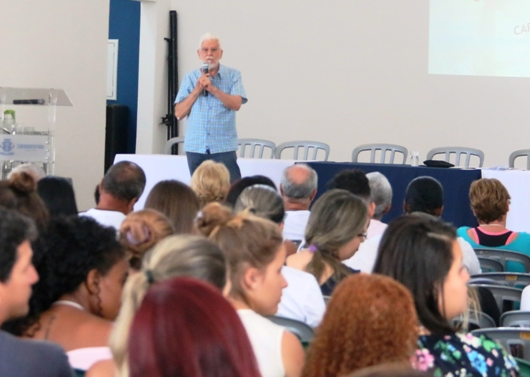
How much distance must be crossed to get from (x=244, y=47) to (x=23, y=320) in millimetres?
7460

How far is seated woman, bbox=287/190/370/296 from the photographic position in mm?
2729

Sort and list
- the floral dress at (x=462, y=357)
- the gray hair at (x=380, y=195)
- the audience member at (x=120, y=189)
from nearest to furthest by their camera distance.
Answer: the floral dress at (x=462, y=357), the audience member at (x=120, y=189), the gray hair at (x=380, y=195)

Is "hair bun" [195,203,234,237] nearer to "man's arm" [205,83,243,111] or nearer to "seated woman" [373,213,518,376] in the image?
"seated woman" [373,213,518,376]

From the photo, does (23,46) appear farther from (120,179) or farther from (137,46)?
(120,179)

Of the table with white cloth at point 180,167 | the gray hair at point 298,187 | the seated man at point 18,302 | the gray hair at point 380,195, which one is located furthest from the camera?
the table with white cloth at point 180,167

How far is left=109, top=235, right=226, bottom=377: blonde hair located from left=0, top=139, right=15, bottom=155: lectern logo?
527cm

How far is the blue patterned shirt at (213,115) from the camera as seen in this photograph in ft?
19.0

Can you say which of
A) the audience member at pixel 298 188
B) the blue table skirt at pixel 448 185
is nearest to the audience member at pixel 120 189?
the audience member at pixel 298 188

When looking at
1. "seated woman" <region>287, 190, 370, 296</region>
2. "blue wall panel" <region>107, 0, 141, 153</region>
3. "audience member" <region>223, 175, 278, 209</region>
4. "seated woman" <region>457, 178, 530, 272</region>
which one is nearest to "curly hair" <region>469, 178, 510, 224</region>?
"seated woman" <region>457, 178, 530, 272</region>

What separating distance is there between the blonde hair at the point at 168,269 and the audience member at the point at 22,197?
1.04 meters

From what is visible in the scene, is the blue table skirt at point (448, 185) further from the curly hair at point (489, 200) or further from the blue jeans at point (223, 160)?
the curly hair at point (489, 200)

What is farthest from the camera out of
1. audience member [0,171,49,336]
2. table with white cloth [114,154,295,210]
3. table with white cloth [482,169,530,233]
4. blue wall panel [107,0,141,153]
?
blue wall panel [107,0,141,153]

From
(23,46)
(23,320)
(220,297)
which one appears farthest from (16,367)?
(23,46)

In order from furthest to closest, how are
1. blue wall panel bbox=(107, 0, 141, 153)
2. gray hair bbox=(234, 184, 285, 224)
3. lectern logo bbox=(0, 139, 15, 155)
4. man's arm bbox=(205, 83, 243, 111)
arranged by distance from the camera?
blue wall panel bbox=(107, 0, 141, 153), lectern logo bbox=(0, 139, 15, 155), man's arm bbox=(205, 83, 243, 111), gray hair bbox=(234, 184, 285, 224)
